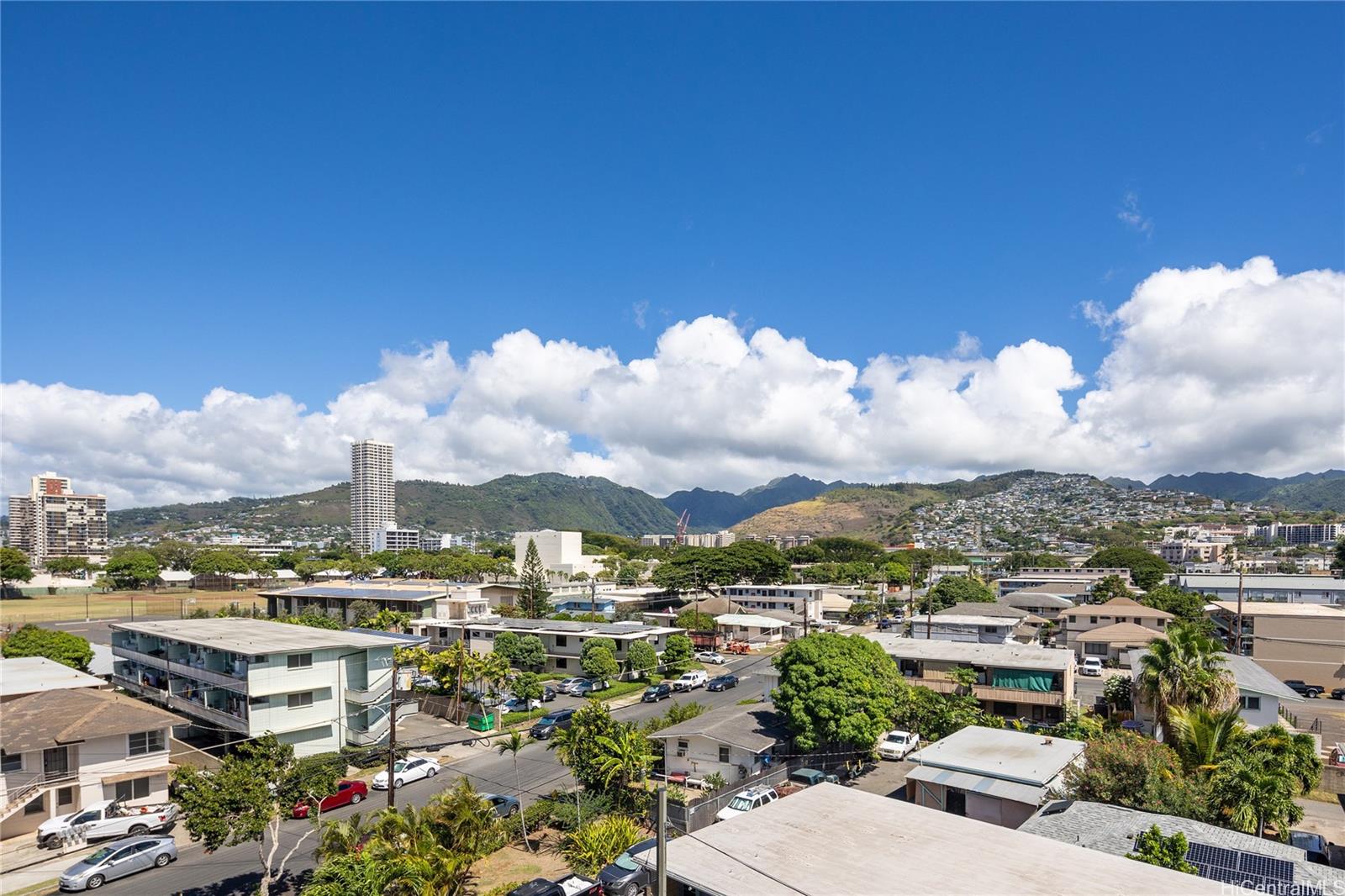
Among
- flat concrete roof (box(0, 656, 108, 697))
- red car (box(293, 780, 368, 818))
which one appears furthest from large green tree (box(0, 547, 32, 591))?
red car (box(293, 780, 368, 818))

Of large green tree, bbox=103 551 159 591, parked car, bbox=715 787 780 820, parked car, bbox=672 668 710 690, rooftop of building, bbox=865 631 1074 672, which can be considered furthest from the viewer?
large green tree, bbox=103 551 159 591

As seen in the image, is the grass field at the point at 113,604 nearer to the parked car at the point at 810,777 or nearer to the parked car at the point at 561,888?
the parked car at the point at 810,777

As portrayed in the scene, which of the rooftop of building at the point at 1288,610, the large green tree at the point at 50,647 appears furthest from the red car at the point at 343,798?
the rooftop of building at the point at 1288,610

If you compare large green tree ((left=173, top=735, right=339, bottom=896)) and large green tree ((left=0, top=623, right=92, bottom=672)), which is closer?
large green tree ((left=173, top=735, right=339, bottom=896))

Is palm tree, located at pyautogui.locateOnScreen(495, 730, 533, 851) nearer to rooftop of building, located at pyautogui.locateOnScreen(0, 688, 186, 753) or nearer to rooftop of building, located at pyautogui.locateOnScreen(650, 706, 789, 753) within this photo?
rooftop of building, located at pyautogui.locateOnScreen(650, 706, 789, 753)

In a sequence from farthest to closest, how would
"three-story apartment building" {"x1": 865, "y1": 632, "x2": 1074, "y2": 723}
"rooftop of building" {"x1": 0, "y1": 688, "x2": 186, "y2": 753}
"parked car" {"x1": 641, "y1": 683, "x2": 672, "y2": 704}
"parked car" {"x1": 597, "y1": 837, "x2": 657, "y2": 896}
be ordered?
"parked car" {"x1": 641, "y1": 683, "x2": 672, "y2": 704} < "three-story apartment building" {"x1": 865, "y1": 632, "x2": 1074, "y2": 723} < "rooftop of building" {"x1": 0, "y1": 688, "x2": 186, "y2": 753} < "parked car" {"x1": 597, "y1": 837, "x2": 657, "y2": 896}

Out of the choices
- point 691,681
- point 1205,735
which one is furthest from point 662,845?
point 691,681

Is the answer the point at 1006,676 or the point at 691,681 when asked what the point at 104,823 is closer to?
the point at 691,681
